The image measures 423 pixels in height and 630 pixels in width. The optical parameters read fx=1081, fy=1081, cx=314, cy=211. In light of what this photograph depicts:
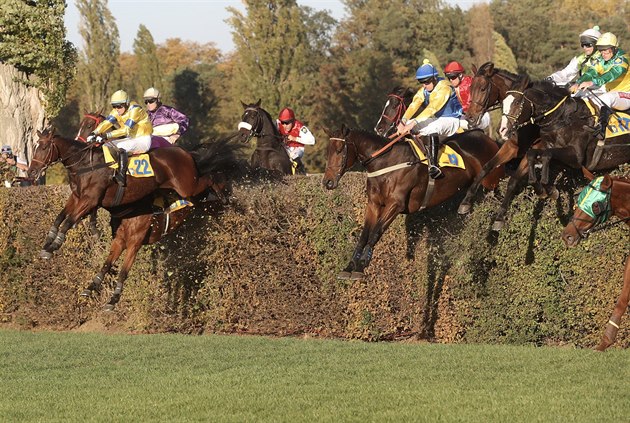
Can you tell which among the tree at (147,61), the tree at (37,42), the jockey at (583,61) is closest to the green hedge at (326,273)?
the jockey at (583,61)

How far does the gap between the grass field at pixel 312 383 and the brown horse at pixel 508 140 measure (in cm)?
149

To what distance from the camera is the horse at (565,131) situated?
1066 cm

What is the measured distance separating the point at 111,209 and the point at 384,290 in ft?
12.2

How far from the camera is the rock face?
63.9 feet

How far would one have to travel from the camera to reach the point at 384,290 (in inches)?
477

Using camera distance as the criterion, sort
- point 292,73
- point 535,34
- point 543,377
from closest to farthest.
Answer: point 543,377 < point 292,73 < point 535,34

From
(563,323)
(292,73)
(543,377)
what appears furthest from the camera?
(292,73)

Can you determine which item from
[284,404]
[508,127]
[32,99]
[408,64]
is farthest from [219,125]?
[284,404]

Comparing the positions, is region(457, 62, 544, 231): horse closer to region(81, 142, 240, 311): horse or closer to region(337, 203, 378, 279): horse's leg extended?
region(337, 203, 378, 279): horse's leg extended

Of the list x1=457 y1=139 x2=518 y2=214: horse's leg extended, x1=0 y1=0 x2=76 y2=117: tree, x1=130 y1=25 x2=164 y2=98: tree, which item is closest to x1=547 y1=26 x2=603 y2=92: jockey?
x1=457 y1=139 x2=518 y2=214: horse's leg extended

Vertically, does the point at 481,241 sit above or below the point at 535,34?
below

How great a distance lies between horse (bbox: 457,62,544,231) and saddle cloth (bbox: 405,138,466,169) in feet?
1.29

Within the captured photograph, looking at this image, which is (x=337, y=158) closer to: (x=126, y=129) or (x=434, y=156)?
(x=434, y=156)

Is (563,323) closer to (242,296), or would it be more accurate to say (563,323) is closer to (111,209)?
(242,296)
